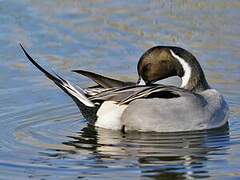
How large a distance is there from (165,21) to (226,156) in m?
4.82

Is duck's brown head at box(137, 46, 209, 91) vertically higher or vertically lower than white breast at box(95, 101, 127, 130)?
higher

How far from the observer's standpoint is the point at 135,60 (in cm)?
1209

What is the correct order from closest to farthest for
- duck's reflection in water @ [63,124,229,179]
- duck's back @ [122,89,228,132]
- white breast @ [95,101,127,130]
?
duck's reflection in water @ [63,124,229,179]
duck's back @ [122,89,228,132]
white breast @ [95,101,127,130]

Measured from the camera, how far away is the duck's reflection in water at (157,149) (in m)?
8.59

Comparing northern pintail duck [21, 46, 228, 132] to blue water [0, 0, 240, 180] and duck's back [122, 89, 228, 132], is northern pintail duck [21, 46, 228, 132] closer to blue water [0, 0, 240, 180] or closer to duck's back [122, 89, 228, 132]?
duck's back [122, 89, 228, 132]

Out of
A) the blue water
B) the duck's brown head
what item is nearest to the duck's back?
the blue water

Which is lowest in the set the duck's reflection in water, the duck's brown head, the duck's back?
the duck's reflection in water

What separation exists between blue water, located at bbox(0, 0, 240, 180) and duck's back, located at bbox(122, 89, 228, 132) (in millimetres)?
102

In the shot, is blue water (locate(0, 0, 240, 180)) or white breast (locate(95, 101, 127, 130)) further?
white breast (locate(95, 101, 127, 130))

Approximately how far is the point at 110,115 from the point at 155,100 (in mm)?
468

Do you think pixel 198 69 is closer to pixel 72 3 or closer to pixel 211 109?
pixel 211 109

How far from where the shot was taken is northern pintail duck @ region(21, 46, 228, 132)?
10.0 m

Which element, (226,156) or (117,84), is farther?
(117,84)

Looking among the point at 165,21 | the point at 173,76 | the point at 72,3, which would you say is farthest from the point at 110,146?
the point at 72,3
